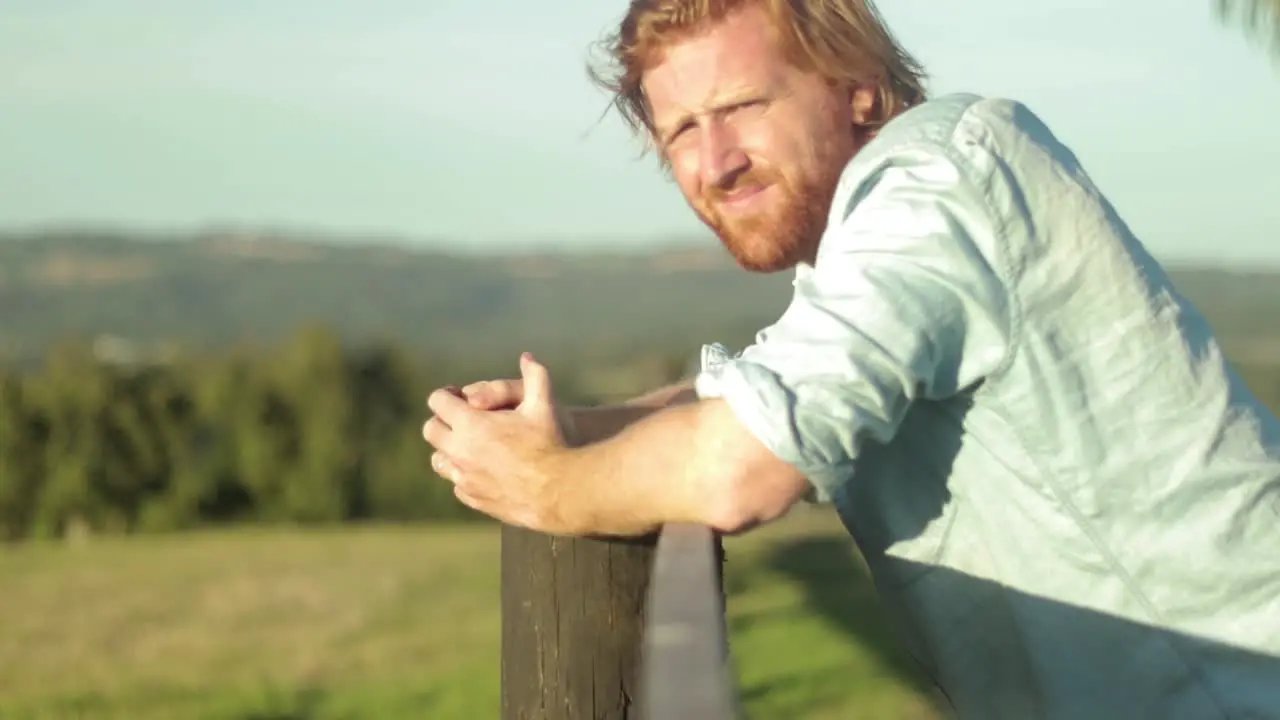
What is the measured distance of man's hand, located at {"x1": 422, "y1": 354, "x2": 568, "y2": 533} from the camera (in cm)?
202

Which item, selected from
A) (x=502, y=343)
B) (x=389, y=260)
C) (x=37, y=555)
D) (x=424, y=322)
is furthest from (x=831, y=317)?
(x=389, y=260)

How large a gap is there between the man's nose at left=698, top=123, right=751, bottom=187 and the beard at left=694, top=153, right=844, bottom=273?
1cm

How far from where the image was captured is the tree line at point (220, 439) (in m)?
16.6

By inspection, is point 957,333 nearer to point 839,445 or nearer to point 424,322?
point 839,445

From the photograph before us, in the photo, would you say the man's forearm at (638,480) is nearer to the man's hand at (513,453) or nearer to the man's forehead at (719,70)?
the man's hand at (513,453)

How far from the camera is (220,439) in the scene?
17078 mm

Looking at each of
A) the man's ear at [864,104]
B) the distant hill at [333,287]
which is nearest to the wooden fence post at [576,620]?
the man's ear at [864,104]

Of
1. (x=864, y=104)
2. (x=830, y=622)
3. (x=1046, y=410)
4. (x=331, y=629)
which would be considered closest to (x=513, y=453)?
(x=1046, y=410)

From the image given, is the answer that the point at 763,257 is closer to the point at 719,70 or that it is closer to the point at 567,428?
the point at 719,70

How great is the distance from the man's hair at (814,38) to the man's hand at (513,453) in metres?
0.49

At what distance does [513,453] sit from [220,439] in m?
15.6

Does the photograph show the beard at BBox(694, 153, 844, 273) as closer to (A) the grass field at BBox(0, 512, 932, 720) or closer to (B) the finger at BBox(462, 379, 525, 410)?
(B) the finger at BBox(462, 379, 525, 410)

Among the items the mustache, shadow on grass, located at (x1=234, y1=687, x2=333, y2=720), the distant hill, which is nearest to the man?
the mustache

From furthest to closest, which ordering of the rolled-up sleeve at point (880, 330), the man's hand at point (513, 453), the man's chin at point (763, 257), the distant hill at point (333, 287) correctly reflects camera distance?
the distant hill at point (333, 287)
the man's chin at point (763, 257)
the man's hand at point (513, 453)
the rolled-up sleeve at point (880, 330)
